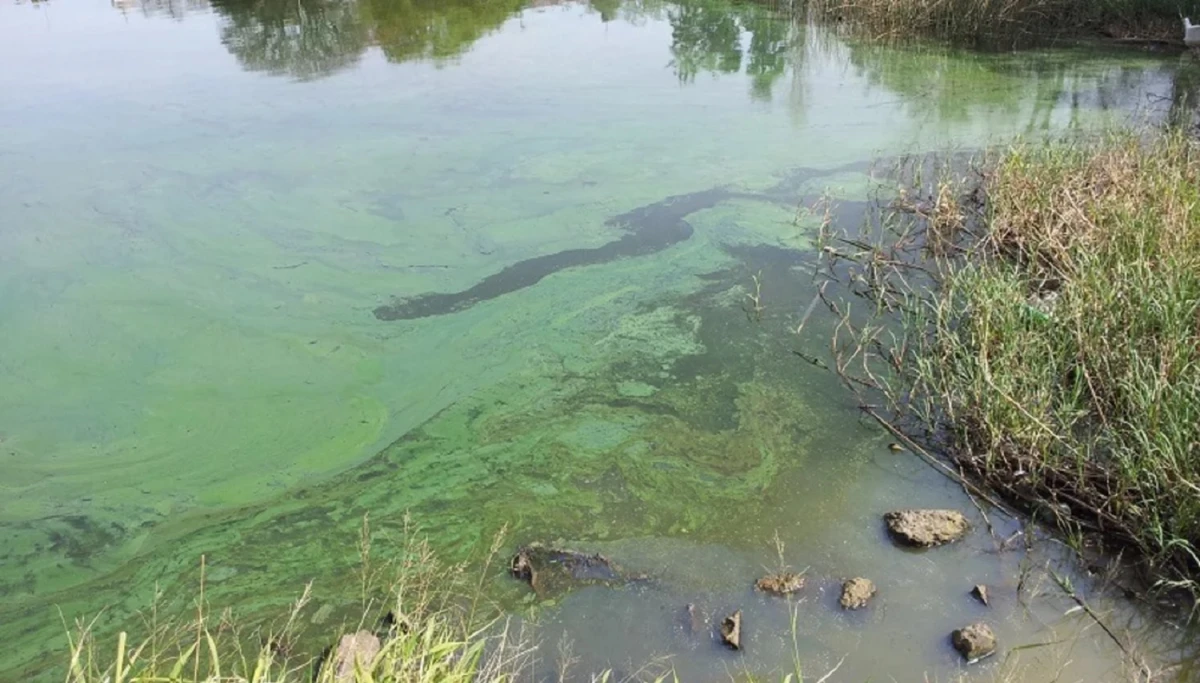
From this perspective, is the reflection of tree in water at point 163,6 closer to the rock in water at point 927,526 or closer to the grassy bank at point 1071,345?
the grassy bank at point 1071,345

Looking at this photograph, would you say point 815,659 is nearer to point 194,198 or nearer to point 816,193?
point 816,193

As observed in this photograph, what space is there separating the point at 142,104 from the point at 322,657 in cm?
509

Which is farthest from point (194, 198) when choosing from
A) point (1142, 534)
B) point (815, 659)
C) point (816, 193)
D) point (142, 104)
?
point (1142, 534)

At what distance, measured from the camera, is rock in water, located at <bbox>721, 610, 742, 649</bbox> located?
1.88 meters

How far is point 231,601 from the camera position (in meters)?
2.04

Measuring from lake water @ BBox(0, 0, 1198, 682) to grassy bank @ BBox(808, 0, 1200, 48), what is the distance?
2.22ft

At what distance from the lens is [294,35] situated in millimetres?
7910

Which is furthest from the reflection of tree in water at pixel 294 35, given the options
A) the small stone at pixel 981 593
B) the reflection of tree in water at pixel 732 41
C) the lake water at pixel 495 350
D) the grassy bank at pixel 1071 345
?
the small stone at pixel 981 593

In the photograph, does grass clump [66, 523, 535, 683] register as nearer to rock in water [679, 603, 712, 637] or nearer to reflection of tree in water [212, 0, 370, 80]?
rock in water [679, 603, 712, 637]

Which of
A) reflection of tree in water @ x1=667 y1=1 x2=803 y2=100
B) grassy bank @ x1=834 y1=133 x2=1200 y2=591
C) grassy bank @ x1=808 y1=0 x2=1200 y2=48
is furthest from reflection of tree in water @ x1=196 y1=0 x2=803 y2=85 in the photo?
grassy bank @ x1=834 y1=133 x2=1200 y2=591

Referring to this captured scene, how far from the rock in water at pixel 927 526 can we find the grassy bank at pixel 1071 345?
0.20m

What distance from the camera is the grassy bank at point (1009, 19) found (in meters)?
6.67

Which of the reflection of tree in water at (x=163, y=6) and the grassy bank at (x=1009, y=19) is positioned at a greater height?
the reflection of tree in water at (x=163, y=6)

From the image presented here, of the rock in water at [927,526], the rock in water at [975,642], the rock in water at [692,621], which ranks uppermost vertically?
the rock in water at [927,526]
